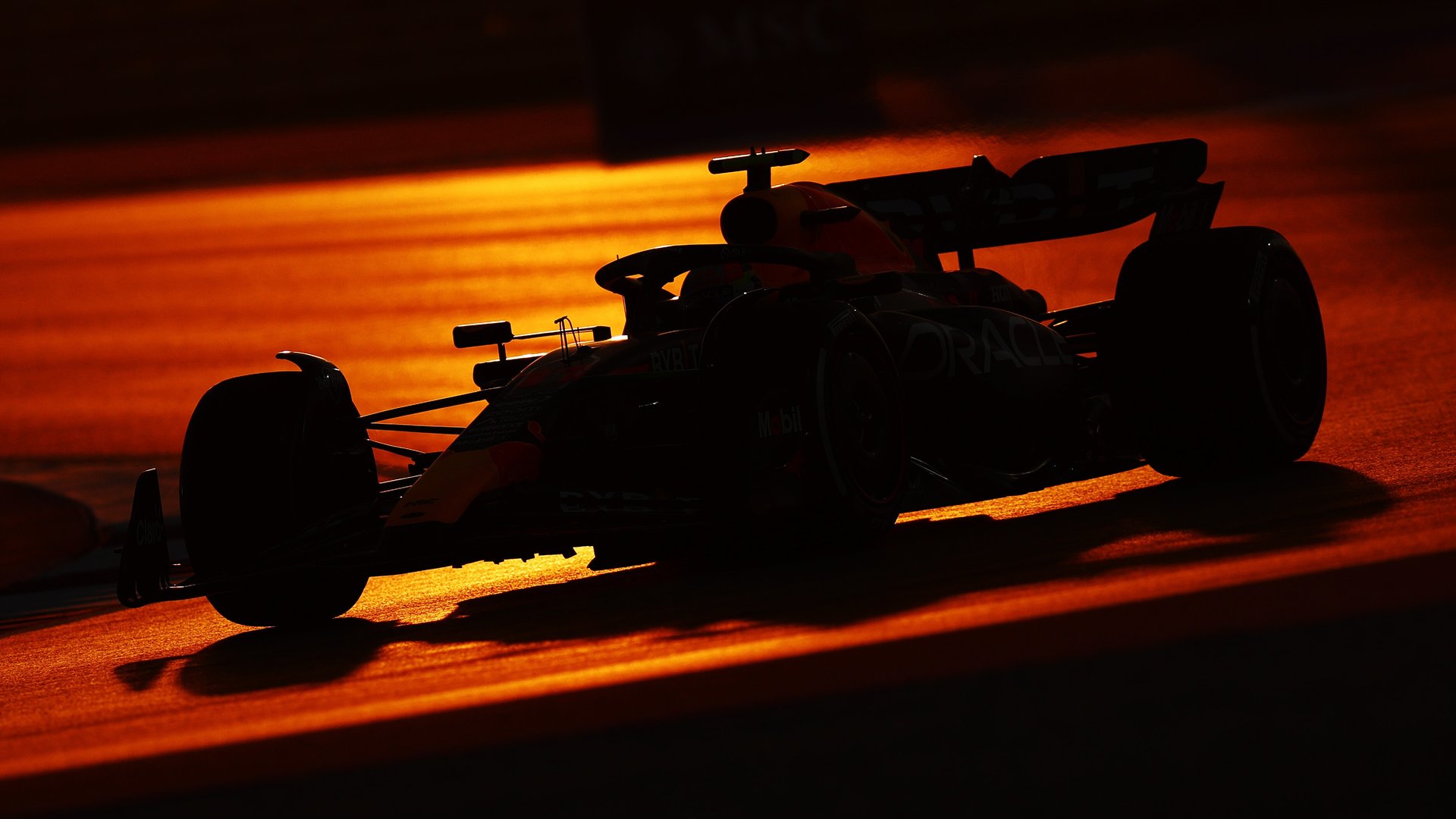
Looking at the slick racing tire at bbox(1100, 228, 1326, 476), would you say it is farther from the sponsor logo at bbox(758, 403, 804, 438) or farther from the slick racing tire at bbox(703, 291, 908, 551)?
the sponsor logo at bbox(758, 403, 804, 438)

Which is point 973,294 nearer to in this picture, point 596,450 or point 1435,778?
point 596,450

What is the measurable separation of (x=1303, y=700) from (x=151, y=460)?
11.7m

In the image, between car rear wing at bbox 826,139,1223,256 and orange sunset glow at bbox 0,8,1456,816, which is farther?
car rear wing at bbox 826,139,1223,256

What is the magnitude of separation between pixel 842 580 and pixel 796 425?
0.60 m

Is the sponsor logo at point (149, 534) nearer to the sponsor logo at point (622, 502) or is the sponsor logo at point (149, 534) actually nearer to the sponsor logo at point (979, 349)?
the sponsor logo at point (622, 502)

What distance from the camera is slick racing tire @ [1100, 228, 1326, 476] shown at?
6316 millimetres

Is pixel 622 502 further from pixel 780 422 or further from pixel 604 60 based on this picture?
pixel 604 60

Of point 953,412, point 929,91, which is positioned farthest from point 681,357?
point 929,91

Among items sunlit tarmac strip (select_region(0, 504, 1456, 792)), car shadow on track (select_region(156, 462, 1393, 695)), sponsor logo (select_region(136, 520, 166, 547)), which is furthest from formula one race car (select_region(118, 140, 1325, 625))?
sunlit tarmac strip (select_region(0, 504, 1456, 792))

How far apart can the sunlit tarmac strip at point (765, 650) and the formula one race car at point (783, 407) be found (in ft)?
Answer: 3.91

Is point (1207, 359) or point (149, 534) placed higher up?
point (1207, 359)

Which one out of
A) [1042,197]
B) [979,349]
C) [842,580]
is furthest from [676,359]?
[1042,197]

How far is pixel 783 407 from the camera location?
4.98 m

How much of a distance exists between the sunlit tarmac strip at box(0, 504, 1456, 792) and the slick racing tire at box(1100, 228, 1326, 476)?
251cm
